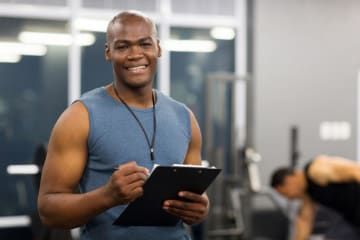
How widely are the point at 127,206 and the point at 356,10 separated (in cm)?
530

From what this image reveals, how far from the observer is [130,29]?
1452mm

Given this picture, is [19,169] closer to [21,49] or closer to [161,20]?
[21,49]

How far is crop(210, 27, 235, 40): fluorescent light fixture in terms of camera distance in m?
5.89

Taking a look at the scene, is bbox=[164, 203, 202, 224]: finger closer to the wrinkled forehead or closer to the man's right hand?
the man's right hand

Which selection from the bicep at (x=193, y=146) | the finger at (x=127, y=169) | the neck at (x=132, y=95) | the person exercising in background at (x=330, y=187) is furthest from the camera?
the person exercising in background at (x=330, y=187)

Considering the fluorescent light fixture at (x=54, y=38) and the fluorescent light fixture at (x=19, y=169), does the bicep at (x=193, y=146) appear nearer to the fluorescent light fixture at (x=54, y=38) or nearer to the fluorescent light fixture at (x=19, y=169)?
the fluorescent light fixture at (x=19, y=169)

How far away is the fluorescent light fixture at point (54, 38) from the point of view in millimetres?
5324

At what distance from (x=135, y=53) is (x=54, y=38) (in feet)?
13.5

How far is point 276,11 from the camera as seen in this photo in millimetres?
5848

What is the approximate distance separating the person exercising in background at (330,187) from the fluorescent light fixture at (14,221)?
7.84 ft

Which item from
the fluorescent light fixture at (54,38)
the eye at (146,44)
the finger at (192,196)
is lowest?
the finger at (192,196)

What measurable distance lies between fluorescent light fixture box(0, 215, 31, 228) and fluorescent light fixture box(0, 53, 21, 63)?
1.35 m

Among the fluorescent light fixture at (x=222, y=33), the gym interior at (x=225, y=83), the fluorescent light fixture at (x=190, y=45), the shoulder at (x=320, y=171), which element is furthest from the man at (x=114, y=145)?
the fluorescent light fixture at (x=222, y=33)

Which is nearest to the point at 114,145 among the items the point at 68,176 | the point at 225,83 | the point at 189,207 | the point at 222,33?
the point at 68,176
